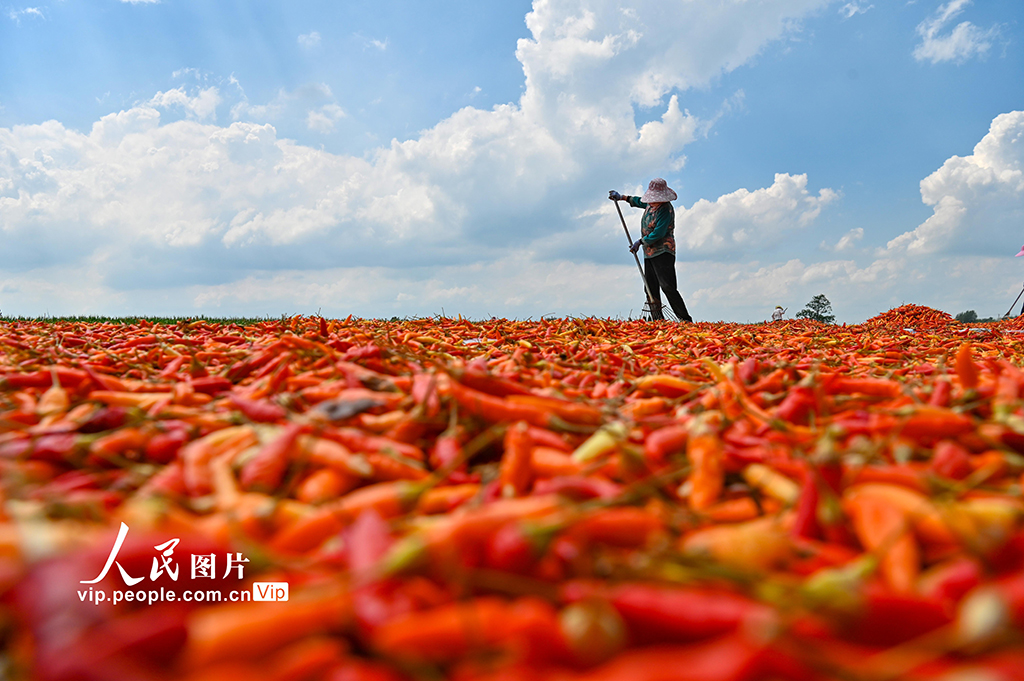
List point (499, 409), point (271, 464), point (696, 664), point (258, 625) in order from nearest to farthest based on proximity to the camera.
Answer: point (696, 664)
point (258, 625)
point (271, 464)
point (499, 409)

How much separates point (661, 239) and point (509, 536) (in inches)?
446

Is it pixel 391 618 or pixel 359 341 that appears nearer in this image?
pixel 391 618

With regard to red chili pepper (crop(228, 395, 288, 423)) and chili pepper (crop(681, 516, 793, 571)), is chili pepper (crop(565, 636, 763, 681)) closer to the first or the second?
chili pepper (crop(681, 516, 793, 571))

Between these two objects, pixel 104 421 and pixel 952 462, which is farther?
pixel 104 421

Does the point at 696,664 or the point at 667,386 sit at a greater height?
the point at 667,386

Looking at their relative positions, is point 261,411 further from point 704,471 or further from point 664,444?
point 704,471

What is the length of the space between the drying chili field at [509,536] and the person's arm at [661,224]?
31.5 feet

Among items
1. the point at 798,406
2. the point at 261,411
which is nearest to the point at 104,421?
the point at 261,411

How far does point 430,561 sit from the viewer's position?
1.17 meters

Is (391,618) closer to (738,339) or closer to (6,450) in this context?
(6,450)

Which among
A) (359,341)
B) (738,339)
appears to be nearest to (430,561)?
(359,341)

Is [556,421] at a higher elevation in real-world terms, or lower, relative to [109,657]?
higher

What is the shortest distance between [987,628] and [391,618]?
37.1 inches

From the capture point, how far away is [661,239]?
11.8 metres
